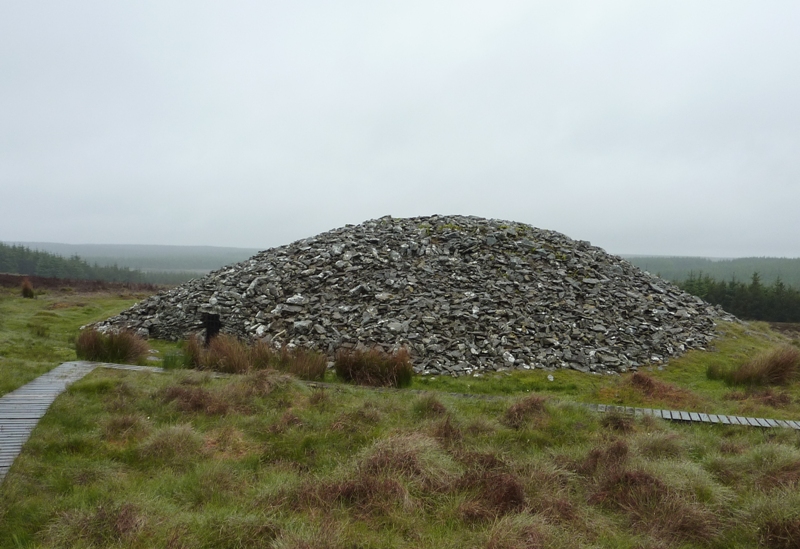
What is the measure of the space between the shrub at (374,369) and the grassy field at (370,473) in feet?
4.96

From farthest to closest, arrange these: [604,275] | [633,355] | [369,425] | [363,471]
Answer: [604,275] < [633,355] < [369,425] < [363,471]

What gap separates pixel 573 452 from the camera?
21.5 feet

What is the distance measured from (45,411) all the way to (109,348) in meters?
4.77

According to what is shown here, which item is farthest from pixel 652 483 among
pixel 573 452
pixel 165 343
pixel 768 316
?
pixel 768 316

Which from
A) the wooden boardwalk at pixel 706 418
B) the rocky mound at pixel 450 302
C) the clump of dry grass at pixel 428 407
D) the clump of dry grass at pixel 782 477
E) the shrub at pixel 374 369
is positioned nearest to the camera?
the clump of dry grass at pixel 782 477

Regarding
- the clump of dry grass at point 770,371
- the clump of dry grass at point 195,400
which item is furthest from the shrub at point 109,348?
the clump of dry grass at point 770,371

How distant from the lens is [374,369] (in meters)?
10.8

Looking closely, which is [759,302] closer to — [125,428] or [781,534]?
[781,534]

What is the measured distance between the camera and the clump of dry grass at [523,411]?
7.70 meters

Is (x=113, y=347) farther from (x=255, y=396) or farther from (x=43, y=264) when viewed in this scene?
(x=43, y=264)

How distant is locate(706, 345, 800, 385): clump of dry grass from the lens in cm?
1187

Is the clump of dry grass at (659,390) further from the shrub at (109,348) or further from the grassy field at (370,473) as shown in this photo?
the shrub at (109,348)

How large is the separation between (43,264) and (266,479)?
8636cm

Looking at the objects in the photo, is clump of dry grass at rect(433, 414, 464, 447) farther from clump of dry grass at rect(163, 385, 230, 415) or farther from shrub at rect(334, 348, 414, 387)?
shrub at rect(334, 348, 414, 387)
